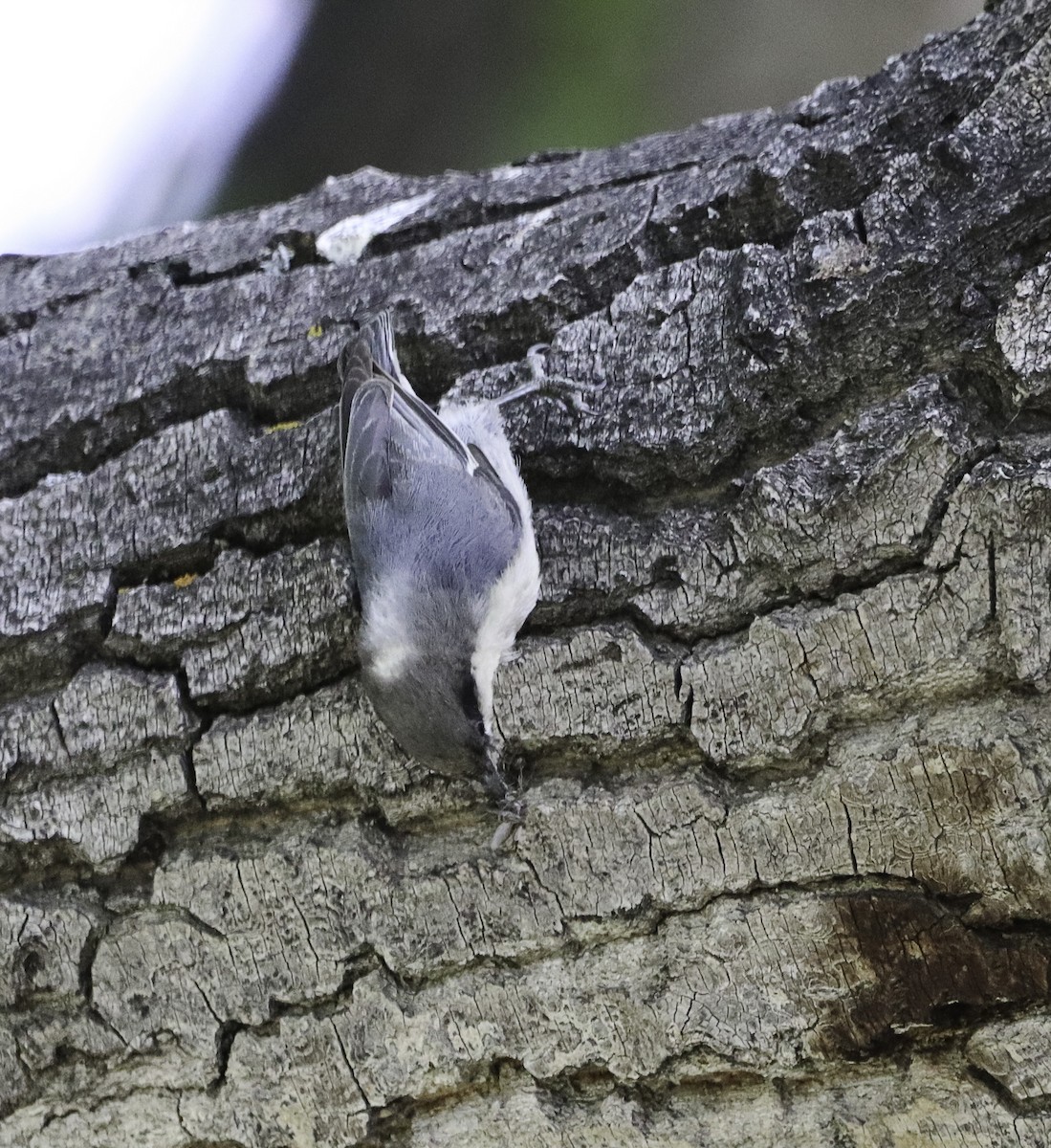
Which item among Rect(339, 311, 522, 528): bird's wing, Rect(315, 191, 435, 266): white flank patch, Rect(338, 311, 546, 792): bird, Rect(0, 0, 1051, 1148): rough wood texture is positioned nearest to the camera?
Rect(0, 0, 1051, 1148): rough wood texture

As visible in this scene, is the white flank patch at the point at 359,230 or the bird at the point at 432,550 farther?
the white flank patch at the point at 359,230

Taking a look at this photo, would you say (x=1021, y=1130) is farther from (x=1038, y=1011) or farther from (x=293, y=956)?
(x=293, y=956)

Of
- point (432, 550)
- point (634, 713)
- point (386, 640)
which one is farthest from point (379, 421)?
point (634, 713)

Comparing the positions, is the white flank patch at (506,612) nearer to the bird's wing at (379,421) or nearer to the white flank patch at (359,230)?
the bird's wing at (379,421)

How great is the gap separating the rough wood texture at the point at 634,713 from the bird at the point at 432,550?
0.17 feet

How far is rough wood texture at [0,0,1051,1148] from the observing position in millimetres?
1536

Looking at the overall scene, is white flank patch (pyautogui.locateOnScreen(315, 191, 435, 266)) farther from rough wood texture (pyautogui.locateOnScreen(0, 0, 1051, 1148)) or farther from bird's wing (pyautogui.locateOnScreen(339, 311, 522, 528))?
bird's wing (pyautogui.locateOnScreen(339, 311, 522, 528))

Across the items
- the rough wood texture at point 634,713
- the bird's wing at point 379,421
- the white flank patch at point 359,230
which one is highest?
the white flank patch at point 359,230

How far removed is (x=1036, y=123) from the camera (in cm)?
168

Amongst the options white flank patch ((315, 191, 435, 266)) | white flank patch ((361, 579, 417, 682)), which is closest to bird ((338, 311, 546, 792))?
white flank patch ((361, 579, 417, 682))

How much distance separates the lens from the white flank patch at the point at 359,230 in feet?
7.39

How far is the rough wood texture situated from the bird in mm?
52

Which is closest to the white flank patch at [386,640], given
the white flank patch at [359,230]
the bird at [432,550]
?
the bird at [432,550]

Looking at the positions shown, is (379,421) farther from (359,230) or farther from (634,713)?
(634,713)
